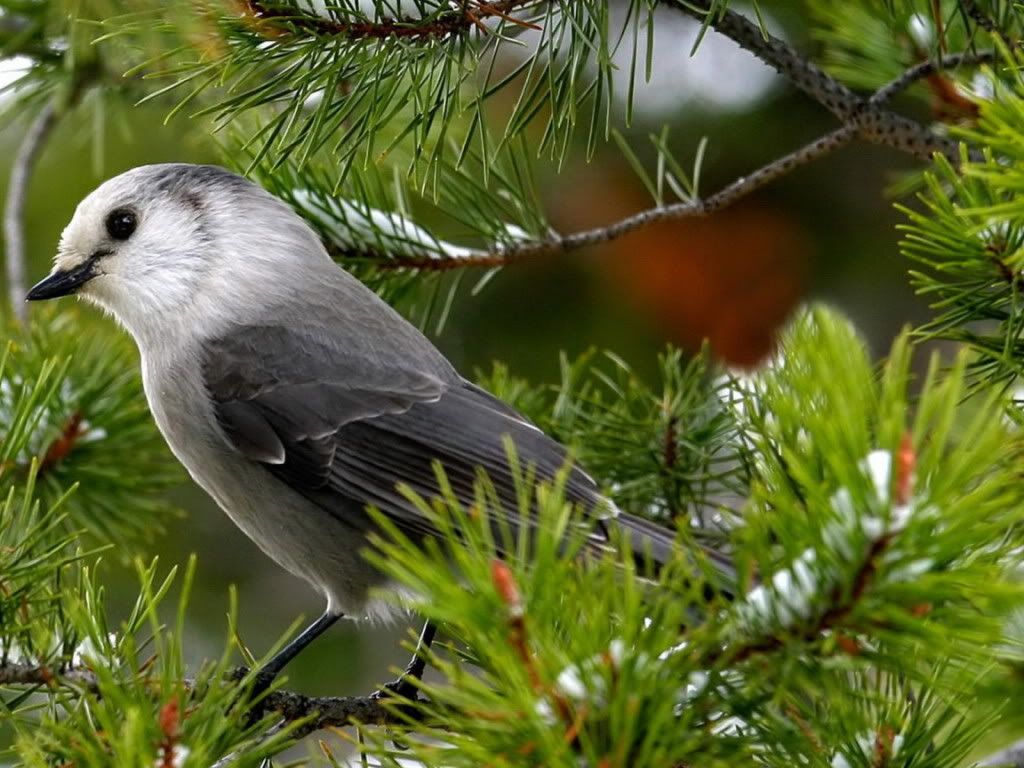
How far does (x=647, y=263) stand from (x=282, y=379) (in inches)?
88.5

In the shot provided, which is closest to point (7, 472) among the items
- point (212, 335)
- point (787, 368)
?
point (212, 335)

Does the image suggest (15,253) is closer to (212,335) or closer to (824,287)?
(212,335)

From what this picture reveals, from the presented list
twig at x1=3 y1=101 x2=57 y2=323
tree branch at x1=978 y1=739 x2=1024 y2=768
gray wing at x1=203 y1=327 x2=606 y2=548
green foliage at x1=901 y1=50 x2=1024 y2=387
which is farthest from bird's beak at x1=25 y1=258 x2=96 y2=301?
tree branch at x1=978 y1=739 x2=1024 y2=768

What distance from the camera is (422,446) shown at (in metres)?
2.64

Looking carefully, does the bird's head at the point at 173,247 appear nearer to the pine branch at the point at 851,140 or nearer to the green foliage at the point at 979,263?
the pine branch at the point at 851,140

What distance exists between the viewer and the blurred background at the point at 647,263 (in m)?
4.63

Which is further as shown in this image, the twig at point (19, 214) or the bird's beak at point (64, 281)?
the twig at point (19, 214)

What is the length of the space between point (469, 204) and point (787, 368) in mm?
1242

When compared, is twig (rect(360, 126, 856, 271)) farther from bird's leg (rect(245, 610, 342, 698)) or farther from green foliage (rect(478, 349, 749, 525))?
bird's leg (rect(245, 610, 342, 698))

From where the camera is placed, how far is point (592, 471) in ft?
8.57

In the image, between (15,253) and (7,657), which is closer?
(7,657)

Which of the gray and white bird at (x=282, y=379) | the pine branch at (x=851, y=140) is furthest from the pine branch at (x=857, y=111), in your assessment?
the gray and white bird at (x=282, y=379)

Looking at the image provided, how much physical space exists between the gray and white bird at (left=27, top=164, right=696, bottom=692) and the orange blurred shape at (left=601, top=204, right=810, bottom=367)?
6.54 ft

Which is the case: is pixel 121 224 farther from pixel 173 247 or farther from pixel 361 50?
pixel 361 50
